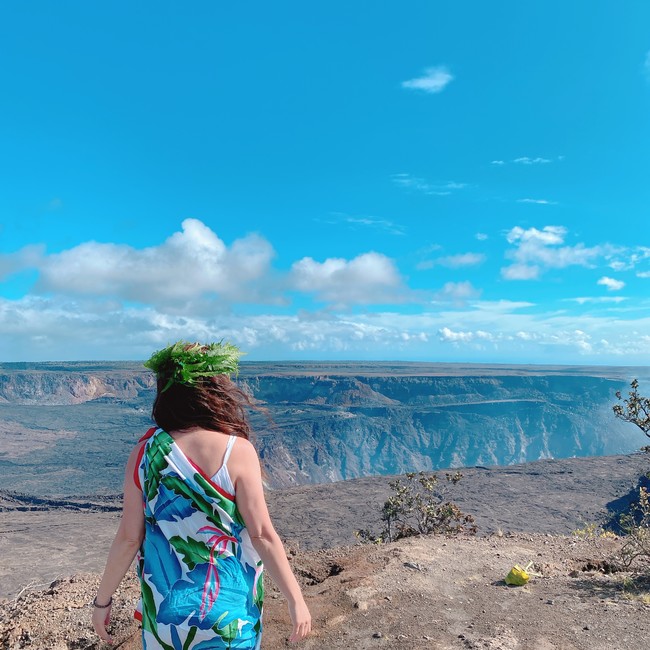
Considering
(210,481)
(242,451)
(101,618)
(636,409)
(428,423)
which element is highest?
(242,451)

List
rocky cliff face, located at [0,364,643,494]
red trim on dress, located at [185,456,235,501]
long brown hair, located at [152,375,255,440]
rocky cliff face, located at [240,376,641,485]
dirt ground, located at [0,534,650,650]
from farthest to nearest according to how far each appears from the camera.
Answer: rocky cliff face, located at [240,376,641,485], rocky cliff face, located at [0,364,643,494], dirt ground, located at [0,534,650,650], long brown hair, located at [152,375,255,440], red trim on dress, located at [185,456,235,501]

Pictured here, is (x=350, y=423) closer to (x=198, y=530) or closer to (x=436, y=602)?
(x=436, y=602)

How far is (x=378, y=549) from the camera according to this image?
821 cm

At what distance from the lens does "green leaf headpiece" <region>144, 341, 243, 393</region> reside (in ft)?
7.18

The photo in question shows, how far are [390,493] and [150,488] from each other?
40.1 meters

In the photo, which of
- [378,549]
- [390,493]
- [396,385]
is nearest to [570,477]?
[390,493]

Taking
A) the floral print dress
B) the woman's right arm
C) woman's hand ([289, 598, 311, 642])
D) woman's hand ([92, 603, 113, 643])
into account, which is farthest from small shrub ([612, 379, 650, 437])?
woman's hand ([92, 603, 113, 643])

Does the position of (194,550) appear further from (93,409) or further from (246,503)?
(93,409)

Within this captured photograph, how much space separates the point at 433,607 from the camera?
5613mm

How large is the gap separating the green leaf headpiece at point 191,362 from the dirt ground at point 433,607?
380 centimetres

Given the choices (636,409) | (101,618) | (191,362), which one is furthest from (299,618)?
(636,409)

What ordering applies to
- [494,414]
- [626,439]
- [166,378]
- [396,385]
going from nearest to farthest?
[166,378] < [626,439] < [494,414] < [396,385]

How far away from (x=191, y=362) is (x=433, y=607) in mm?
4694

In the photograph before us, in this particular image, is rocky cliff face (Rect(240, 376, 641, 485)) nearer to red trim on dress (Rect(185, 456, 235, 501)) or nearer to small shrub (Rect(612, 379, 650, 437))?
small shrub (Rect(612, 379, 650, 437))
